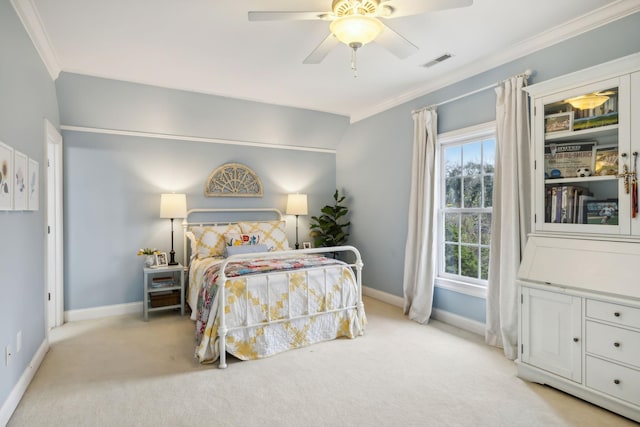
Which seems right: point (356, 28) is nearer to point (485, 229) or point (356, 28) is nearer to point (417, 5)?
point (417, 5)

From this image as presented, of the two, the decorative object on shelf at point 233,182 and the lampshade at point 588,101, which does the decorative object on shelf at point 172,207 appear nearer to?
the decorative object on shelf at point 233,182

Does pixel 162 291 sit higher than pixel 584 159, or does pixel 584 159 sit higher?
pixel 584 159

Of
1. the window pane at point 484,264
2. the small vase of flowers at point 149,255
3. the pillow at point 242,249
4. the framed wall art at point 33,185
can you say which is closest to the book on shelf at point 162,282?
the small vase of flowers at point 149,255

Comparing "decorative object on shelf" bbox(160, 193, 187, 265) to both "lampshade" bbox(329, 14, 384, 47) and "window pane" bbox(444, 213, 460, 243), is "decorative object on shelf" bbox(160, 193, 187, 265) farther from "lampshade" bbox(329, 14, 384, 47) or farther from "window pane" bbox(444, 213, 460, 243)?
"window pane" bbox(444, 213, 460, 243)

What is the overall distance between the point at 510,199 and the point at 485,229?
628 millimetres

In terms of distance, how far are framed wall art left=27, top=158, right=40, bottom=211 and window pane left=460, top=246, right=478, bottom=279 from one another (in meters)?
3.92

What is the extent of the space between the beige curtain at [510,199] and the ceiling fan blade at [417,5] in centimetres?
151

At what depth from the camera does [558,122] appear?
8.62ft

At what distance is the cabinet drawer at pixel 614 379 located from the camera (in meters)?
2.08

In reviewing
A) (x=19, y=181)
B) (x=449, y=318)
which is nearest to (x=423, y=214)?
(x=449, y=318)

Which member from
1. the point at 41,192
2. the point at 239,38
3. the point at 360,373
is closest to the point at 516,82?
the point at 239,38

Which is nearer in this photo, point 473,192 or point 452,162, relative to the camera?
point 473,192

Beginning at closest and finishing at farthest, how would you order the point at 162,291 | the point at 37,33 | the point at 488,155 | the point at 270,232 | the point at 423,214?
the point at 37,33
the point at 488,155
the point at 423,214
the point at 162,291
the point at 270,232

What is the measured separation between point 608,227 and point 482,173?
145 cm
